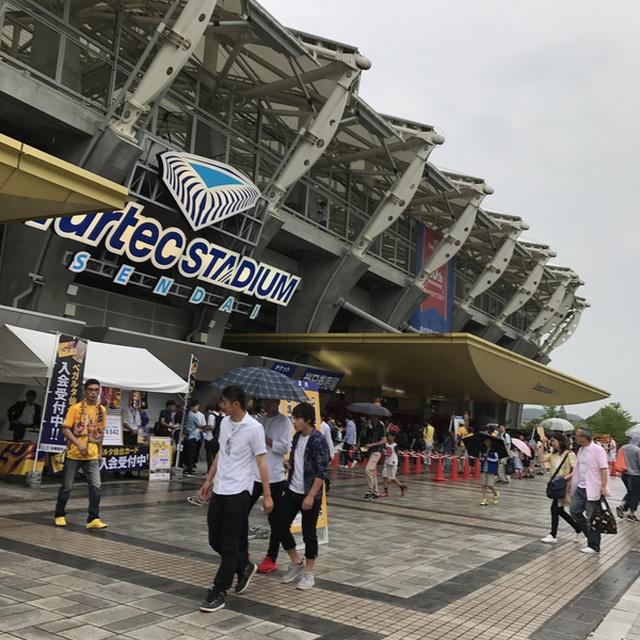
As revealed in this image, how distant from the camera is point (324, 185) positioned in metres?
30.4

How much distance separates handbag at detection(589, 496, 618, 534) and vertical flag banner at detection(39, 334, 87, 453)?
28.9ft

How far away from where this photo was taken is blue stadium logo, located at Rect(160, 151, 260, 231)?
1872 centimetres

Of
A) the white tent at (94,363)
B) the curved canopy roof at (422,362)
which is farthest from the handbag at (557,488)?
the curved canopy roof at (422,362)

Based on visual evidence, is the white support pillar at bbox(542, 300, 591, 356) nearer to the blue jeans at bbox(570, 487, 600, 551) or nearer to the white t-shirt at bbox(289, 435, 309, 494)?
the blue jeans at bbox(570, 487, 600, 551)

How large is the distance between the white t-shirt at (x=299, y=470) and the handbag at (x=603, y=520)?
4.73m

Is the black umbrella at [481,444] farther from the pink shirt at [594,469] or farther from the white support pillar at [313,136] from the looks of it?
the white support pillar at [313,136]

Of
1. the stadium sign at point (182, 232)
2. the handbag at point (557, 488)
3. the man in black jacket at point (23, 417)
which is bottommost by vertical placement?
the handbag at point (557, 488)

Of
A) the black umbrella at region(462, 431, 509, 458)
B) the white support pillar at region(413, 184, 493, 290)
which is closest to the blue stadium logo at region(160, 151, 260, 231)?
the black umbrella at region(462, 431, 509, 458)

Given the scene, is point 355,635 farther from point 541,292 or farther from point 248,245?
point 541,292

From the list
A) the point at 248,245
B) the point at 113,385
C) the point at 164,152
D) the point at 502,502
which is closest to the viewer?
the point at 113,385

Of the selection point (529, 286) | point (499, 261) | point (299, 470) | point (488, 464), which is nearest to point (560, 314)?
point (529, 286)

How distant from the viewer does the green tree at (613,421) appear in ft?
333

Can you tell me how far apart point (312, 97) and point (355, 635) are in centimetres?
2109

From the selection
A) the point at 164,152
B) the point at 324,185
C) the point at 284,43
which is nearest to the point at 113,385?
the point at 164,152
